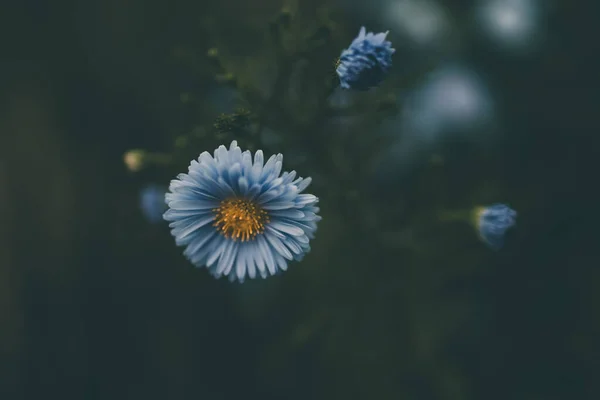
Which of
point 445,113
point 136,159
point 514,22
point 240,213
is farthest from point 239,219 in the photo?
point 514,22

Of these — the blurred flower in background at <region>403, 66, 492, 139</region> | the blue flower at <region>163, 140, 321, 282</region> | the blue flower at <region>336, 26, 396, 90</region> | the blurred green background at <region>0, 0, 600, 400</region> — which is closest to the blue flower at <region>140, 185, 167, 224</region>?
the blurred green background at <region>0, 0, 600, 400</region>

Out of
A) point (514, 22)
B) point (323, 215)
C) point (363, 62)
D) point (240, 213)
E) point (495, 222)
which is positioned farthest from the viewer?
point (514, 22)

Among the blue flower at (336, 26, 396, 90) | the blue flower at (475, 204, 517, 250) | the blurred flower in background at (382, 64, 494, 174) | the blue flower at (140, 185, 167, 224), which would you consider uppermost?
the blurred flower in background at (382, 64, 494, 174)

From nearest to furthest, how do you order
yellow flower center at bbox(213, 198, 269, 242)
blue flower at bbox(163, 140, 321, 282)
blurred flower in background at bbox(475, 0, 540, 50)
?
blue flower at bbox(163, 140, 321, 282) < yellow flower center at bbox(213, 198, 269, 242) < blurred flower in background at bbox(475, 0, 540, 50)

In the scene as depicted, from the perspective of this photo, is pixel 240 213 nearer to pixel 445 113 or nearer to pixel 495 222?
pixel 495 222

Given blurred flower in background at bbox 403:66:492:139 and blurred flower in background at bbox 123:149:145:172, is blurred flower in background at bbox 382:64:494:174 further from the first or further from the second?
blurred flower in background at bbox 123:149:145:172

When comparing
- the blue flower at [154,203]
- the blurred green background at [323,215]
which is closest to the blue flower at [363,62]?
the blurred green background at [323,215]

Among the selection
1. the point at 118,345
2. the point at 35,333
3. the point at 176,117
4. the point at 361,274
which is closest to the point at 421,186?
the point at 361,274

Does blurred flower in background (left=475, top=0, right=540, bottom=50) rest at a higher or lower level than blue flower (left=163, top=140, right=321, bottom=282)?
higher
